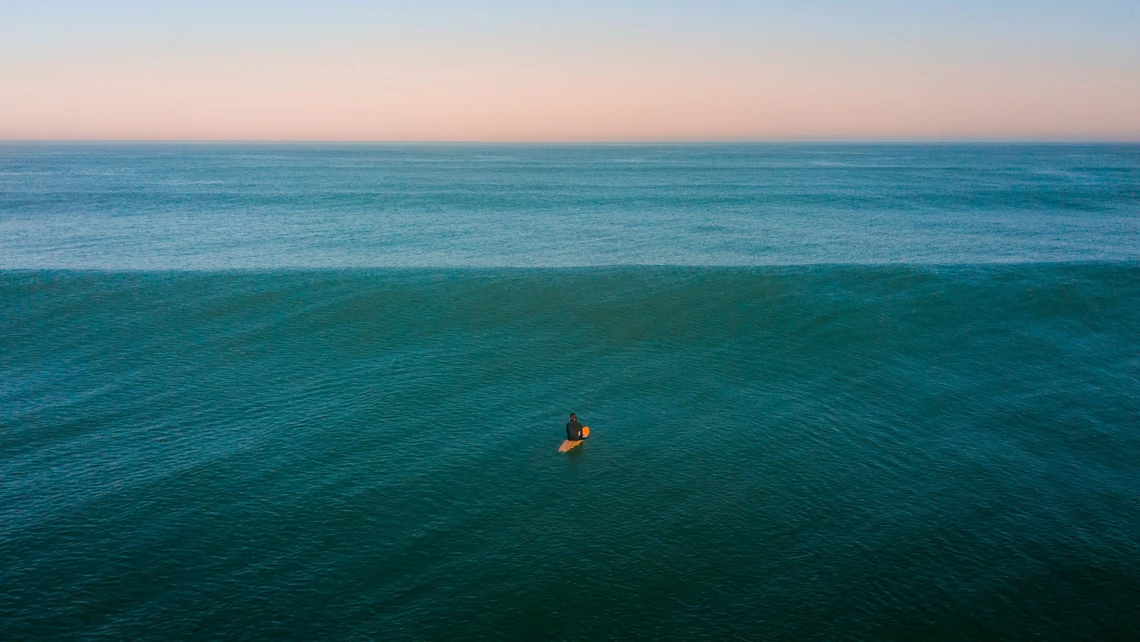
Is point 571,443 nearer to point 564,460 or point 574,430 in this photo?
point 574,430

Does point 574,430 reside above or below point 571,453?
above

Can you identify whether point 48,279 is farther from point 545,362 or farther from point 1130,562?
point 1130,562

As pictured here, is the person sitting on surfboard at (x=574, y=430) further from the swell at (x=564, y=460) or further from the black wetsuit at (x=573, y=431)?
the swell at (x=564, y=460)

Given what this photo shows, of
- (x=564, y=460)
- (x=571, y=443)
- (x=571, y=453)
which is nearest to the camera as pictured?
(x=564, y=460)

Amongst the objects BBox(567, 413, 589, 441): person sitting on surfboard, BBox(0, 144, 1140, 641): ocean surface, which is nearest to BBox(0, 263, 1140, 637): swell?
BBox(0, 144, 1140, 641): ocean surface

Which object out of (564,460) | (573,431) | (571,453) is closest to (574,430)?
(573,431)

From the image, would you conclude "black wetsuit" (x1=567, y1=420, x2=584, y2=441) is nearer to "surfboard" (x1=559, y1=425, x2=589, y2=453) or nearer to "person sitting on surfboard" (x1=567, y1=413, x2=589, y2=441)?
"person sitting on surfboard" (x1=567, y1=413, x2=589, y2=441)
